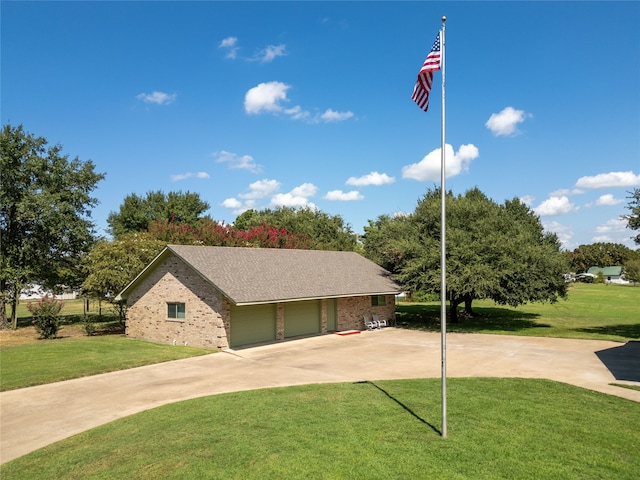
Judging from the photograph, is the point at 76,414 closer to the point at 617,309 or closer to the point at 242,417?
the point at 242,417

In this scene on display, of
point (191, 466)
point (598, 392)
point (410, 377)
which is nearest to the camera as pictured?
point (191, 466)

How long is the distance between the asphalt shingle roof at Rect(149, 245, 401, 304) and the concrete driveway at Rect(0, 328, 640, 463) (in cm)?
263

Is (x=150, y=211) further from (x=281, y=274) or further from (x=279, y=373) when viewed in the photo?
(x=279, y=373)

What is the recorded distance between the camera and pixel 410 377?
1421 centimetres

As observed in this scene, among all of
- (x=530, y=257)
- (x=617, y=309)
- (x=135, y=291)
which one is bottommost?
(x=617, y=309)

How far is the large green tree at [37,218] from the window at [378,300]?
22760 mm

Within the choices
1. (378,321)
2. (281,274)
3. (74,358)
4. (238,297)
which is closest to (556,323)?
(378,321)

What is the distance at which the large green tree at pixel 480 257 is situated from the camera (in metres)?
25.3

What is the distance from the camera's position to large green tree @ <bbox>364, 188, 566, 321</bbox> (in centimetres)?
2527

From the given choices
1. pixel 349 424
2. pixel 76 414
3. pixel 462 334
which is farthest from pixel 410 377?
pixel 462 334

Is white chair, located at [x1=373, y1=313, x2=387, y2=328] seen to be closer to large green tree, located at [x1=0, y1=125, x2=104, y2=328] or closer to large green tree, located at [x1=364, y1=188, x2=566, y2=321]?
large green tree, located at [x1=364, y1=188, x2=566, y2=321]

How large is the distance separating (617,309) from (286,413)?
4183cm

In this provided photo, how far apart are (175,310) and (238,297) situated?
16.5 feet

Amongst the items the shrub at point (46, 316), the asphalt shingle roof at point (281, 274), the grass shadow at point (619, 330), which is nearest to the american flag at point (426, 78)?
the asphalt shingle roof at point (281, 274)
